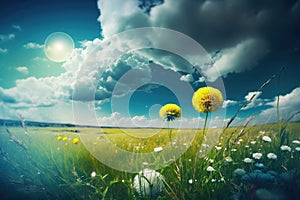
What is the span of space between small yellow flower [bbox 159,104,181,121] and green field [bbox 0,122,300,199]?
32cm

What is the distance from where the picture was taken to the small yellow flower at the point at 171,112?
2.46m

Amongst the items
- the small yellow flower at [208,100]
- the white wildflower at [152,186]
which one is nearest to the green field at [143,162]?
the white wildflower at [152,186]

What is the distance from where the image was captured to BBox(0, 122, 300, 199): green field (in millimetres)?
2033

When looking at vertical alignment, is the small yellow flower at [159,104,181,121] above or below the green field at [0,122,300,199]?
above

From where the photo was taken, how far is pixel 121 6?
2.67 metres

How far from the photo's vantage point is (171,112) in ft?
8.08

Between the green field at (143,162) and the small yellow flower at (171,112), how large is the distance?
32 centimetres

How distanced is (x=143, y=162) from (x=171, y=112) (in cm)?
58

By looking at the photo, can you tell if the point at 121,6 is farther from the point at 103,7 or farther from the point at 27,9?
the point at 27,9

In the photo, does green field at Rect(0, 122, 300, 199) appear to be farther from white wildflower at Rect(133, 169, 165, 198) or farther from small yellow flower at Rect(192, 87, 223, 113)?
small yellow flower at Rect(192, 87, 223, 113)

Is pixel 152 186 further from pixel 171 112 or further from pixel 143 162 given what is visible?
pixel 171 112

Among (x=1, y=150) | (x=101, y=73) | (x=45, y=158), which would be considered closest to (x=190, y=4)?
(x=101, y=73)

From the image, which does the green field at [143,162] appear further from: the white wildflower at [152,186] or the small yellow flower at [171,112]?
the small yellow flower at [171,112]

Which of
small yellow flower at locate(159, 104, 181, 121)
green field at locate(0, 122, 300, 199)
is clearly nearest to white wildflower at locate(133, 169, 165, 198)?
green field at locate(0, 122, 300, 199)
